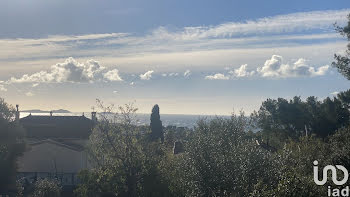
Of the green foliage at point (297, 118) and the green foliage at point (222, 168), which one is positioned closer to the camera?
the green foliage at point (222, 168)

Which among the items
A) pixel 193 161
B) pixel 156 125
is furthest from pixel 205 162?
pixel 156 125

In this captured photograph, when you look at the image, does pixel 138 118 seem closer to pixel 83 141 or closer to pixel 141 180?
pixel 141 180

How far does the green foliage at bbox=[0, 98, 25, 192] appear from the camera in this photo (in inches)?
1400

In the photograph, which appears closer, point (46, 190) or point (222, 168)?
point (222, 168)

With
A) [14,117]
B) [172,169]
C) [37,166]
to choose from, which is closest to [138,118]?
[172,169]

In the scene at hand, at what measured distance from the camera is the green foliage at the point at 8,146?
3556cm

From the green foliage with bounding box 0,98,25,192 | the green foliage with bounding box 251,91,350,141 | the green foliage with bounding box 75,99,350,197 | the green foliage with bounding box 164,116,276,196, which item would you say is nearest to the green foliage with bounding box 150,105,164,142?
the green foliage with bounding box 251,91,350,141

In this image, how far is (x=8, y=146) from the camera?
37.3 metres

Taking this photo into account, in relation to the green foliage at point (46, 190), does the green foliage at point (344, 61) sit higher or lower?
higher

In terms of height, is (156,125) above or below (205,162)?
above

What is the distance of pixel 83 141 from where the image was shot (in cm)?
4900

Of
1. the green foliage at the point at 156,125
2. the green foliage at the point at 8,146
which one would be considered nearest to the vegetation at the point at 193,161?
the green foliage at the point at 8,146

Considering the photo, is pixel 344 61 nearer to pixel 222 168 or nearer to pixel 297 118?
pixel 222 168

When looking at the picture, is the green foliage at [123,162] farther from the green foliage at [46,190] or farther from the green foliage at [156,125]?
the green foliage at [156,125]
